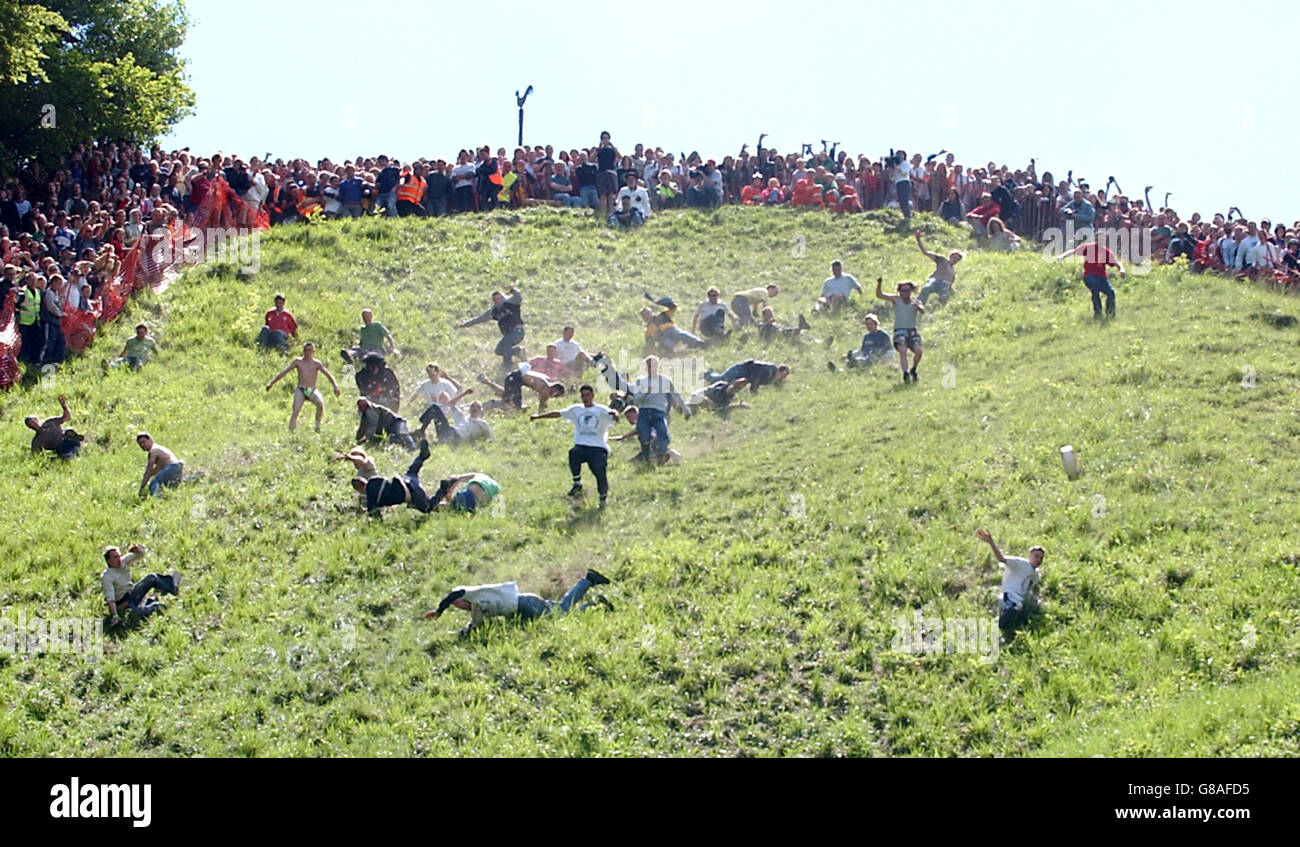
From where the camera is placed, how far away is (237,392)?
1072 inches

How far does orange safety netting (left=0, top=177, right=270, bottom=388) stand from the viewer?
26.4m

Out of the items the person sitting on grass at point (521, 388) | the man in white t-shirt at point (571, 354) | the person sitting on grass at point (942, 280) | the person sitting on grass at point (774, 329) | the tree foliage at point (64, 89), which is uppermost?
the tree foliage at point (64, 89)

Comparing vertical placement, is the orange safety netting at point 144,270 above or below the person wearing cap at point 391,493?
above

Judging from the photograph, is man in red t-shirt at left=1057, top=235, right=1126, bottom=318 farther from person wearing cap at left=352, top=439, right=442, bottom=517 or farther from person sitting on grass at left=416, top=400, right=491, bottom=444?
person wearing cap at left=352, top=439, right=442, bottom=517

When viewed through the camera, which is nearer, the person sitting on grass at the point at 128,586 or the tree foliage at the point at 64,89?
the person sitting on grass at the point at 128,586

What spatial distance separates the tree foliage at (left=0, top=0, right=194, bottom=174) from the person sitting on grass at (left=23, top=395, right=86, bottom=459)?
38.7 ft

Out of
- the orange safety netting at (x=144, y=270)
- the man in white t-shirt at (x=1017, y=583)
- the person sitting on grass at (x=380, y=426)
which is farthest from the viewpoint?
the orange safety netting at (x=144, y=270)

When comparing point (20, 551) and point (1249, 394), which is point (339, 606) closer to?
point (20, 551)

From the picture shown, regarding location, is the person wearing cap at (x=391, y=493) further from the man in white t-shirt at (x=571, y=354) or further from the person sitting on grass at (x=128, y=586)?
the man in white t-shirt at (x=571, y=354)

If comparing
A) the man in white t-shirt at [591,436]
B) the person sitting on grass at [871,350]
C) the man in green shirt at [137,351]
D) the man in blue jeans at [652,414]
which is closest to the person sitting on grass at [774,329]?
the person sitting on grass at [871,350]

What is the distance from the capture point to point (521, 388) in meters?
27.4

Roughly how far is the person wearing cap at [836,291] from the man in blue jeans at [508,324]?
23.0 feet

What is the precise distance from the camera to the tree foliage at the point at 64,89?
32000 mm
